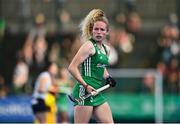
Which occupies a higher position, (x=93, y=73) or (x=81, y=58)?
(x=81, y=58)

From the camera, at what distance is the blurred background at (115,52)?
2108cm

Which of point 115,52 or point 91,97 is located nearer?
point 91,97

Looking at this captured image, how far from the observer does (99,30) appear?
9.91m

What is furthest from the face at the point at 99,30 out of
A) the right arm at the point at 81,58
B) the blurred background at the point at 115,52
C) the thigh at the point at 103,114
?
the blurred background at the point at 115,52

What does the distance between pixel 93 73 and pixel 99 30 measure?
23.4 inches

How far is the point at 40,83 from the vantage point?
15.3 metres

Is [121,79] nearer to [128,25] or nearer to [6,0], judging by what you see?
[128,25]

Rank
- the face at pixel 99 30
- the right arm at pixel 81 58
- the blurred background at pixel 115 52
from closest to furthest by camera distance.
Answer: the right arm at pixel 81 58 → the face at pixel 99 30 → the blurred background at pixel 115 52

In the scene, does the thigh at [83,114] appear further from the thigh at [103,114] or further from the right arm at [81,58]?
the right arm at [81,58]

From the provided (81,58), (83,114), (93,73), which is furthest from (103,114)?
(81,58)

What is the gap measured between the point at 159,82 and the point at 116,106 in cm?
148

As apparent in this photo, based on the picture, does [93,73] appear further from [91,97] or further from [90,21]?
[90,21]

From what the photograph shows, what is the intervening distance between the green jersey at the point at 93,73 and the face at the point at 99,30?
10cm

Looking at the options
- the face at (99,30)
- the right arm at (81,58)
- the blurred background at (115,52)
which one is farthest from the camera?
the blurred background at (115,52)
